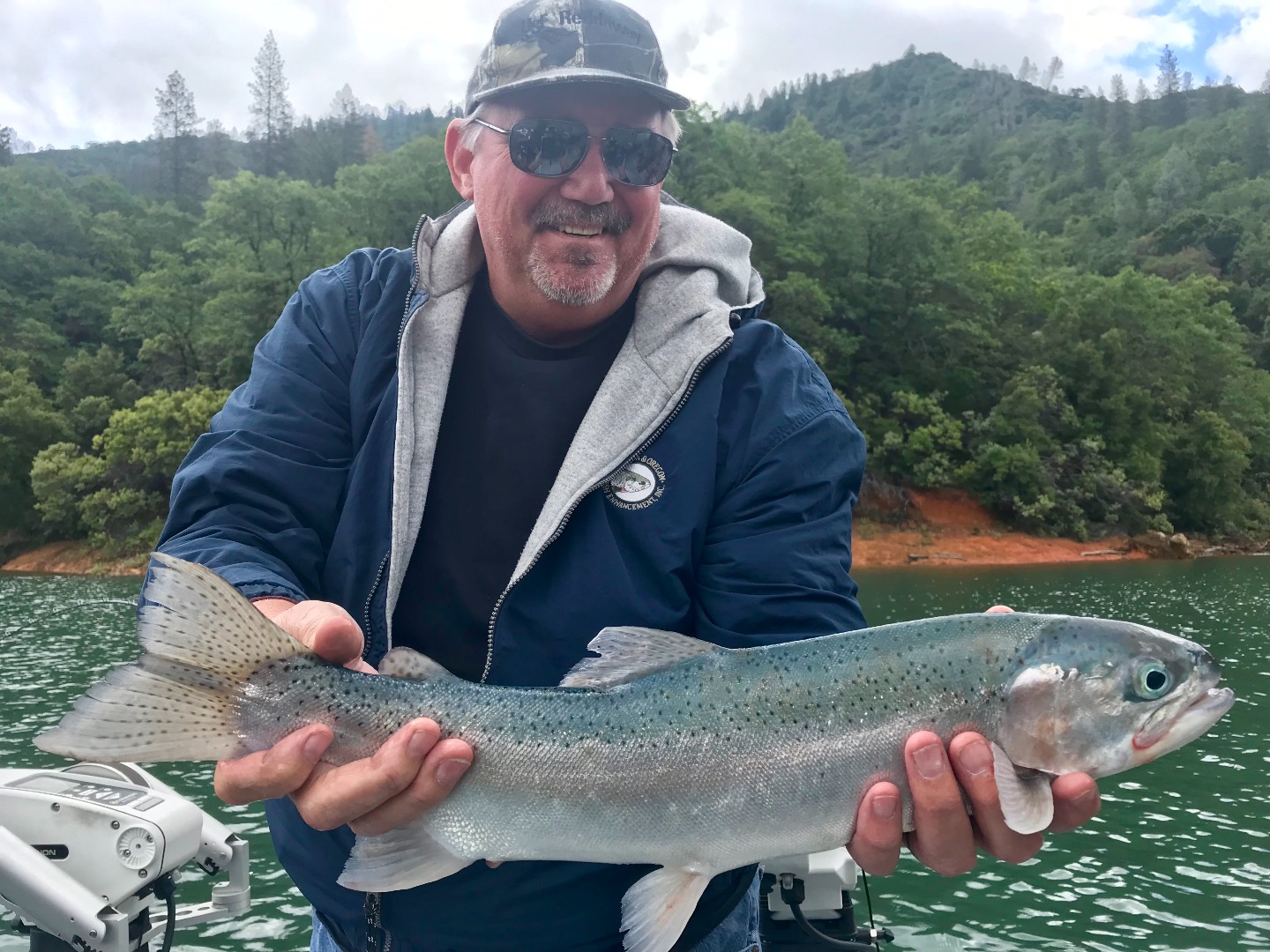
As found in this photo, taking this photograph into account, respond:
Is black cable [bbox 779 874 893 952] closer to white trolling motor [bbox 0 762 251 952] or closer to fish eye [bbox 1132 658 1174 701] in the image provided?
fish eye [bbox 1132 658 1174 701]

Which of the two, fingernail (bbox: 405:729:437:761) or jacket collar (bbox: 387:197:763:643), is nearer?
fingernail (bbox: 405:729:437:761)

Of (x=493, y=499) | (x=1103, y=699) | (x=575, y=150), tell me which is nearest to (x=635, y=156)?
(x=575, y=150)

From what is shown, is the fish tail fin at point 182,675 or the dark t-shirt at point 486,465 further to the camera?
the dark t-shirt at point 486,465

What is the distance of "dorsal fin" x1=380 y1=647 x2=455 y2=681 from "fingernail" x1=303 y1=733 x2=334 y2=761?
26 cm

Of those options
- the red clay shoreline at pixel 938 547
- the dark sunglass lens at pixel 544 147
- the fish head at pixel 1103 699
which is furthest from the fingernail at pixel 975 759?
the red clay shoreline at pixel 938 547

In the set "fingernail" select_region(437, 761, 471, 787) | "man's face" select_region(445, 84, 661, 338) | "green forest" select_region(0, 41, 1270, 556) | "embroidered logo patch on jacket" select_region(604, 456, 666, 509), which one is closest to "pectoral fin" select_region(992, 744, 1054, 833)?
"embroidered logo patch on jacket" select_region(604, 456, 666, 509)

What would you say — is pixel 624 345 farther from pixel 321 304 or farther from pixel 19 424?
pixel 19 424

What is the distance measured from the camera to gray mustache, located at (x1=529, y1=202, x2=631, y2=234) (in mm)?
3406

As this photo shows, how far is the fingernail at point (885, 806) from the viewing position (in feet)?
8.96

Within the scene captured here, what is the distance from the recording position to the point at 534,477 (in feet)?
10.8

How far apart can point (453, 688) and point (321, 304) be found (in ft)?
4.73

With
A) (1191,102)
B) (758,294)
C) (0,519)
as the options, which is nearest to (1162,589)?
(758,294)

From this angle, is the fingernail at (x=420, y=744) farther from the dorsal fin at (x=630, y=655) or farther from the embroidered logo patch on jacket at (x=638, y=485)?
the embroidered logo patch on jacket at (x=638, y=485)

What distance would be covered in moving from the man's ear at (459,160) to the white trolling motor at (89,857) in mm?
3004
